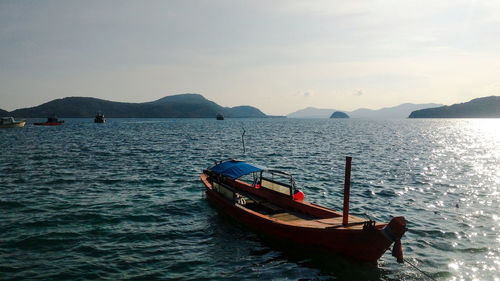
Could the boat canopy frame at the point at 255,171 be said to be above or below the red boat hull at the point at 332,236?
above

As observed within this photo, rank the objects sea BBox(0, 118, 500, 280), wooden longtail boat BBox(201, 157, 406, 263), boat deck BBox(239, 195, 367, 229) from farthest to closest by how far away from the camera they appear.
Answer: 1. boat deck BBox(239, 195, 367, 229)
2. sea BBox(0, 118, 500, 280)
3. wooden longtail boat BBox(201, 157, 406, 263)

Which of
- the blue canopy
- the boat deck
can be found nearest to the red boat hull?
the boat deck

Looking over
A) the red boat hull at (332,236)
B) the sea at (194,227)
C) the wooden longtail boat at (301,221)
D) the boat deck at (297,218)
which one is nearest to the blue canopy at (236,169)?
the wooden longtail boat at (301,221)

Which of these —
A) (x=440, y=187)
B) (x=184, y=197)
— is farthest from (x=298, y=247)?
(x=440, y=187)

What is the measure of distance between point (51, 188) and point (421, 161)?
3963 cm

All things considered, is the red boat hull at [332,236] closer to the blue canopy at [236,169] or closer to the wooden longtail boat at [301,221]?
the wooden longtail boat at [301,221]

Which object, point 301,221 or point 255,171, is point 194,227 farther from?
point 301,221

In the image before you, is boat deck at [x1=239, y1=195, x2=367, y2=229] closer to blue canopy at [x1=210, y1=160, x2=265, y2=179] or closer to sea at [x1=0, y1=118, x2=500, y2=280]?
sea at [x1=0, y1=118, x2=500, y2=280]

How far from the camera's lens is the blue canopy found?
17.7m

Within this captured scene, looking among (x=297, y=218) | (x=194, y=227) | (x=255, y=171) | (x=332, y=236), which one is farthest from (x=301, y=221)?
(x=194, y=227)

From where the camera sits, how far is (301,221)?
13.9 metres

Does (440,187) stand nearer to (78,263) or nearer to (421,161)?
(421,161)

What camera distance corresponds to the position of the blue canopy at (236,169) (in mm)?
17734

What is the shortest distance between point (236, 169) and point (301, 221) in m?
5.76
